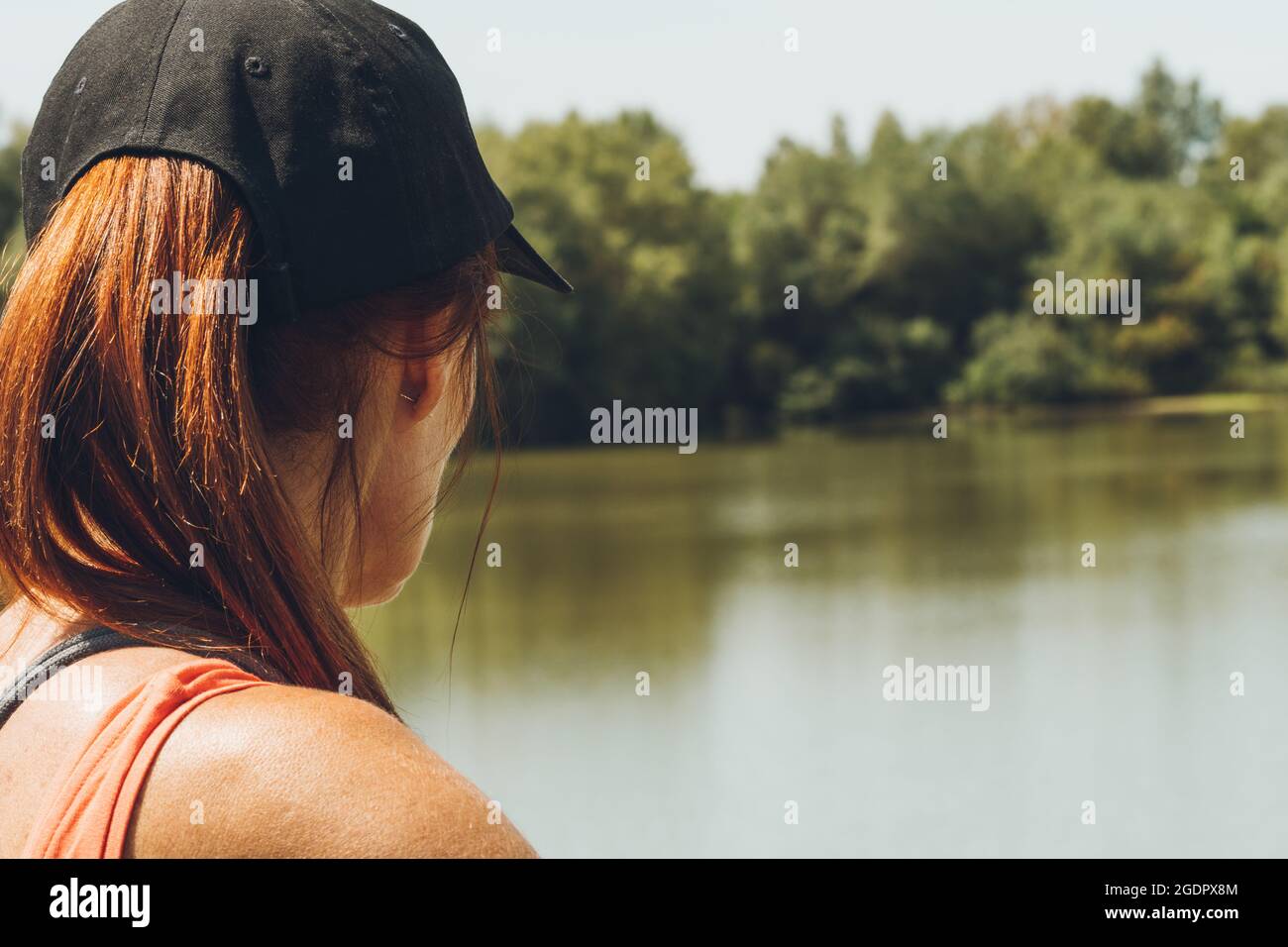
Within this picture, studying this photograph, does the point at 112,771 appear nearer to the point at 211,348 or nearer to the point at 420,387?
the point at 211,348

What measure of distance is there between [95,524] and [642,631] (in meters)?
11.7

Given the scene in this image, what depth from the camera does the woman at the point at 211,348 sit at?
2.36 feet

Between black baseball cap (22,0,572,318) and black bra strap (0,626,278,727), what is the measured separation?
195mm

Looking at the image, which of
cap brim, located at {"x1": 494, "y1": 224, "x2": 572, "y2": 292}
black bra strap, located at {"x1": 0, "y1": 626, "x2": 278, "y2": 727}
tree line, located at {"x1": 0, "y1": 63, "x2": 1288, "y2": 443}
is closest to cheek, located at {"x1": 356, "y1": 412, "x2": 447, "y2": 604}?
cap brim, located at {"x1": 494, "y1": 224, "x2": 572, "y2": 292}

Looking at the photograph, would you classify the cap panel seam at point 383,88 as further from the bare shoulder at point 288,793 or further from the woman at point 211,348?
the bare shoulder at point 288,793

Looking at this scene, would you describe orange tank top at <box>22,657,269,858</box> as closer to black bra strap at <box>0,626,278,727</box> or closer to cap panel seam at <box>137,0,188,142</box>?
black bra strap at <box>0,626,278,727</box>

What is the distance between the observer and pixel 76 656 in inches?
29.0

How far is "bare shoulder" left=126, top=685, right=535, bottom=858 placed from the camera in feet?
2.16

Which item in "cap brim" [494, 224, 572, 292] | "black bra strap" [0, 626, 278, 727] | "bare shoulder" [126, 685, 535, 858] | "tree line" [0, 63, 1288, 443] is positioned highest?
"tree line" [0, 63, 1288, 443]

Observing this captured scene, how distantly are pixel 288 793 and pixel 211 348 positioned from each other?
26 centimetres

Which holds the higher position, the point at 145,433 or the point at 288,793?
the point at 145,433

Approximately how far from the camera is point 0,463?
2.76 feet

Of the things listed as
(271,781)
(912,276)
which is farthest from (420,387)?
(912,276)

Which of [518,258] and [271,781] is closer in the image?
[271,781]
